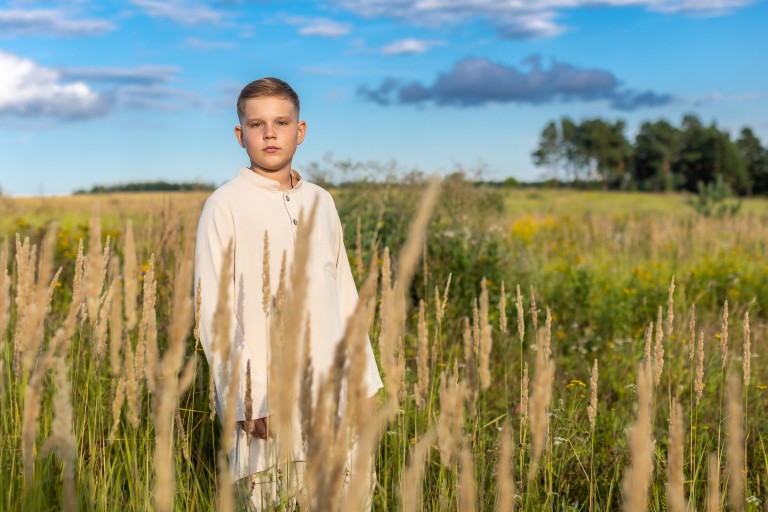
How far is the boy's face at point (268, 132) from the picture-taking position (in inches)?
100

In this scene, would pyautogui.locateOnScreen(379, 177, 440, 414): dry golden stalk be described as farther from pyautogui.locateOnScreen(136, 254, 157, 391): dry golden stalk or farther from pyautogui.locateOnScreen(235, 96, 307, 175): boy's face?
pyautogui.locateOnScreen(235, 96, 307, 175): boy's face

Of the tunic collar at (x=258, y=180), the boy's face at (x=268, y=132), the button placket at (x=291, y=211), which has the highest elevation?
the boy's face at (x=268, y=132)

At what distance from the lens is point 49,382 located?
3141mm

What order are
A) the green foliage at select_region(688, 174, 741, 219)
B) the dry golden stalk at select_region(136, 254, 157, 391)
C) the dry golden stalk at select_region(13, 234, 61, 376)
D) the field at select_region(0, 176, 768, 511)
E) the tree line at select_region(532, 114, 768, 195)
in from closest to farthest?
the field at select_region(0, 176, 768, 511) → the dry golden stalk at select_region(136, 254, 157, 391) → the dry golden stalk at select_region(13, 234, 61, 376) → the green foliage at select_region(688, 174, 741, 219) → the tree line at select_region(532, 114, 768, 195)

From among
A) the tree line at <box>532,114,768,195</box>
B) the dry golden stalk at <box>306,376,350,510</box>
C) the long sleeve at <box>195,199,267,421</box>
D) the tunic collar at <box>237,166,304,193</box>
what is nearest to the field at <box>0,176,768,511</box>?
the dry golden stalk at <box>306,376,350,510</box>

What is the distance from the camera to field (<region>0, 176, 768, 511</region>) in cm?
109

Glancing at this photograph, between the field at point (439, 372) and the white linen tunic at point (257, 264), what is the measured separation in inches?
6.6

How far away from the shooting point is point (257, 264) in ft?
8.04

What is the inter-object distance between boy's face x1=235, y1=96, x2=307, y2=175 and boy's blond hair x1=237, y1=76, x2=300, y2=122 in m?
0.02

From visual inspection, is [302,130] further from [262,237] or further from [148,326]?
[148,326]

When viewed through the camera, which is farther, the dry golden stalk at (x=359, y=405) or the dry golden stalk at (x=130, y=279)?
the dry golden stalk at (x=130, y=279)

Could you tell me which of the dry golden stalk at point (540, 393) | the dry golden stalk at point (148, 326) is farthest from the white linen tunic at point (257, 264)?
the dry golden stalk at point (540, 393)

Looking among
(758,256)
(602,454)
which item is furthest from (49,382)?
(758,256)

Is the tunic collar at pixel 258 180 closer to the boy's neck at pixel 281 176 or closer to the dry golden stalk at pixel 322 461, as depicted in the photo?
the boy's neck at pixel 281 176
